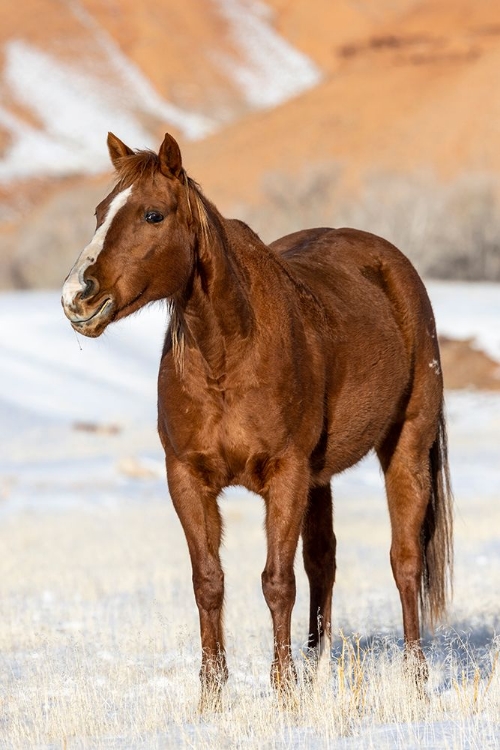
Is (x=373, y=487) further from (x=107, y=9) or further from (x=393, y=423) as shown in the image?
(x=107, y=9)

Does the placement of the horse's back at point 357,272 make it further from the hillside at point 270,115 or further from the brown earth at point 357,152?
the hillside at point 270,115

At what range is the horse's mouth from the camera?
15.0 feet

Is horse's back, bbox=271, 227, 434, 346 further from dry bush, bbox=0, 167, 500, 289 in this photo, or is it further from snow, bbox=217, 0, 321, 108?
snow, bbox=217, 0, 321, 108

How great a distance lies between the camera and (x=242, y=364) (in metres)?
5.12

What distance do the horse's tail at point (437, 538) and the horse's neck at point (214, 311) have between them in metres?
2.16

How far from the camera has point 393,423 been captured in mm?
6645

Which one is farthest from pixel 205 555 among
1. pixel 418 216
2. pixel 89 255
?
pixel 418 216

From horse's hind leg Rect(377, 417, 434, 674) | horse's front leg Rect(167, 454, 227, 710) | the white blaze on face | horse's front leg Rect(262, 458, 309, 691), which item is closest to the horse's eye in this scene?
the white blaze on face

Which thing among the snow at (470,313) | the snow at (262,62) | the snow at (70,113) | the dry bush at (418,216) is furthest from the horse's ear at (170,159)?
the snow at (262,62)

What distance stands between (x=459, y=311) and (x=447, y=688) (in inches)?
1150

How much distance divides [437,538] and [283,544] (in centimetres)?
190

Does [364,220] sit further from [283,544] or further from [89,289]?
[89,289]

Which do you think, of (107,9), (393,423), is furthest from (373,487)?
(107,9)

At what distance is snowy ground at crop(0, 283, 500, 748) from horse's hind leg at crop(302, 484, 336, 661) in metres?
0.35
